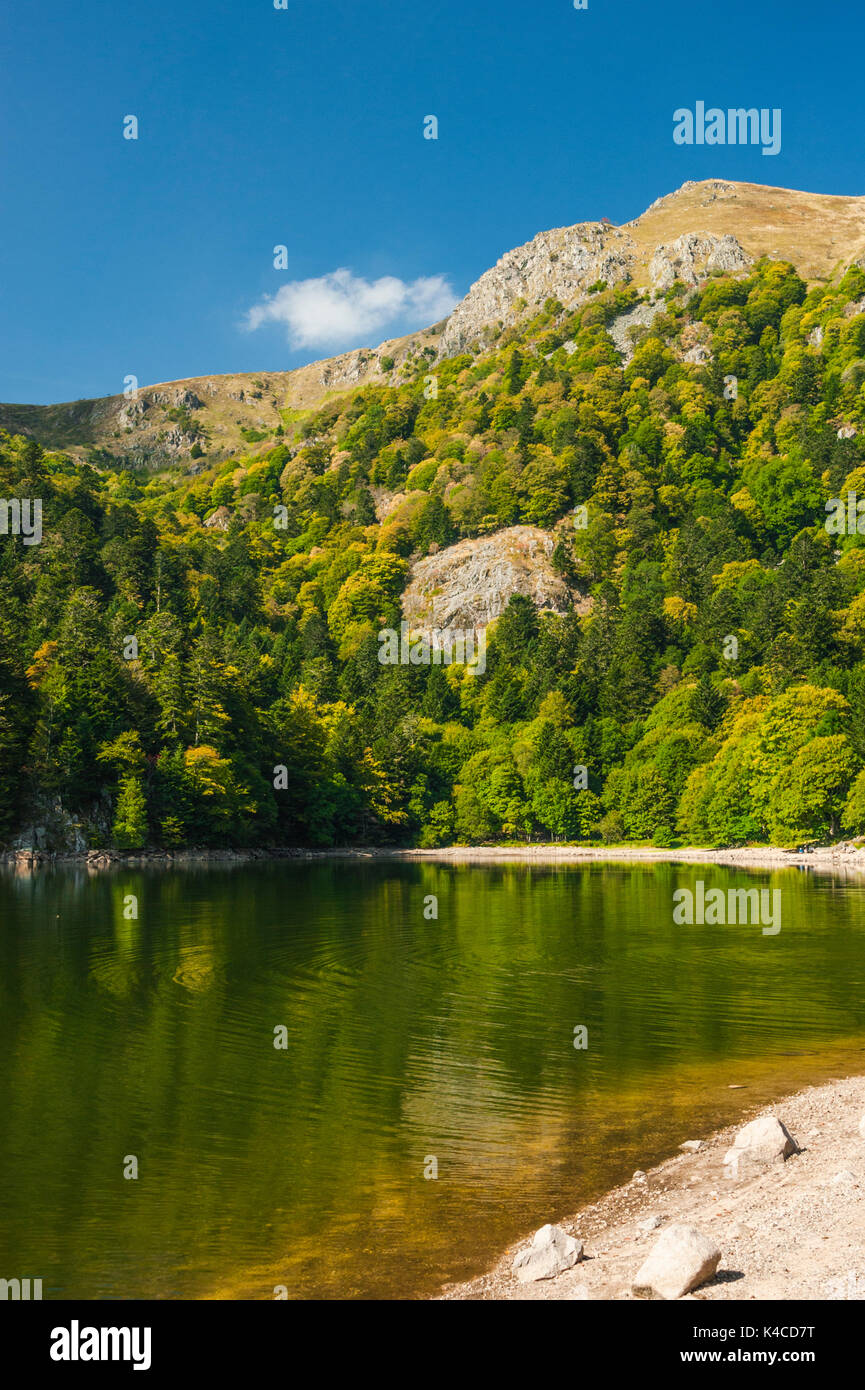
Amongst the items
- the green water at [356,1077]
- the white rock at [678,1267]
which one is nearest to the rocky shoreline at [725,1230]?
the white rock at [678,1267]

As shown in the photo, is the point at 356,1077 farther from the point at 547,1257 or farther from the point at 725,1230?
the point at 725,1230

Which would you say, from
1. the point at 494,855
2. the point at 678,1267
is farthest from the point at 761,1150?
the point at 494,855

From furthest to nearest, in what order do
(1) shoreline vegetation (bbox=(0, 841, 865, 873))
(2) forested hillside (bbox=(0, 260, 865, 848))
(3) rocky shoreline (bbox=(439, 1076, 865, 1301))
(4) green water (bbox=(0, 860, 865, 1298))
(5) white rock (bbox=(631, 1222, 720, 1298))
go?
1. (2) forested hillside (bbox=(0, 260, 865, 848))
2. (1) shoreline vegetation (bbox=(0, 841, 865, 873))
3. (4) green water (bbox=(0, 860, 865, 1298))
4. (3) rocky shoreline (bbox=(439, 1076, 865, 1301))
5. (5) white rock (bbox=(631, 1222, 720, 1298))

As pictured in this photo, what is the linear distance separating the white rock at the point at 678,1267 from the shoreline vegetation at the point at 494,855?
87.3m

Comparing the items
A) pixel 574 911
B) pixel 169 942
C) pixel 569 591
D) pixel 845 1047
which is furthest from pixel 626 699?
pixel 845 1047

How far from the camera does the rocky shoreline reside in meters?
10.6

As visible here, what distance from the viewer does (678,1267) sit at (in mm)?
10484

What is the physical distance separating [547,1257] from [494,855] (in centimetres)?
12018

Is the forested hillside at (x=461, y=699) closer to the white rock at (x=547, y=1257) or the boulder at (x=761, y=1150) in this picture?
the boulder at (x=761, y=1150)

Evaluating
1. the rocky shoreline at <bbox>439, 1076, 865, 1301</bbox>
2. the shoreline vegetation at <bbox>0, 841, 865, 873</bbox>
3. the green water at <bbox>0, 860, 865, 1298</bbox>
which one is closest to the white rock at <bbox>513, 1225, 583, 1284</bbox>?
the rocky shoreline at <bbox>439, 1076, 865, 1301</bbox>

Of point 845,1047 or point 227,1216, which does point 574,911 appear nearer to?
point 845,1047

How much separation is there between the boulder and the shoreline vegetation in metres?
80.6

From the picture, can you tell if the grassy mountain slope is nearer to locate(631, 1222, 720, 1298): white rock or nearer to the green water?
the green water

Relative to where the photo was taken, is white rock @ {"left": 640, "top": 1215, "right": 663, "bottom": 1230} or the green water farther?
the green water
